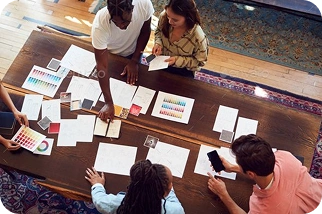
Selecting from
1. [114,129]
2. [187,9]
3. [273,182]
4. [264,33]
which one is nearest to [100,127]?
[114,129]

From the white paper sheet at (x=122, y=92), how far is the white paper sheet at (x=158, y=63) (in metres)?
0.21

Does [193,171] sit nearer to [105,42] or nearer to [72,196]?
[72,196]

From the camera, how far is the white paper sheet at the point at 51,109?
273cm

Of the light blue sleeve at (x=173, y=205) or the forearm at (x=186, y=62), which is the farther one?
the forearm at (x=186, y=62)

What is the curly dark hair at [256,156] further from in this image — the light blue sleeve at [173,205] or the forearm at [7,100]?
the forearm at [7,100]

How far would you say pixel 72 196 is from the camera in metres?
2.50

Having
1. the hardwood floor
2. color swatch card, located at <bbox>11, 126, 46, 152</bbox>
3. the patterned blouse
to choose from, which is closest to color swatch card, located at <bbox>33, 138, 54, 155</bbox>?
color swatch card, located at <bbox>11, 126, 46, 152</bbox>

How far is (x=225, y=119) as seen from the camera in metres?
2.74

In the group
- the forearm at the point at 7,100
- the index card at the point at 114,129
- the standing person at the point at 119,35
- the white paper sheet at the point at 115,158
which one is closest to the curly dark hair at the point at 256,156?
the white paper sheet at the point at 115,158

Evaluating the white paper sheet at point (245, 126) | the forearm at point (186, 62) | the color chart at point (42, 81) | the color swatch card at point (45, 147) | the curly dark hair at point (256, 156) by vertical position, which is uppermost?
the forearm at point (186, 62)

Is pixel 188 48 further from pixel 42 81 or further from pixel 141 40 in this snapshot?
pixel 42 81

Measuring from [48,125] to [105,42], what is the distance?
0.74 meters

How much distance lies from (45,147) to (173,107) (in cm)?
97

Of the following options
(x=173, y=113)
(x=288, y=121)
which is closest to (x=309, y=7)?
(x=288, y=121)
